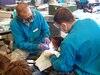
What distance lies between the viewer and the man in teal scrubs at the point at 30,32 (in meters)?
2.72

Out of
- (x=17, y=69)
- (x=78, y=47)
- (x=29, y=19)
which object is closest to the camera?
(x=17, y=69)

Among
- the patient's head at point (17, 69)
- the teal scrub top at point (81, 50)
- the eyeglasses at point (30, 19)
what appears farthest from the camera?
the eyeglasses at point (30, 19)

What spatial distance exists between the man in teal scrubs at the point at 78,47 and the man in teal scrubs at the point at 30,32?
79 cm

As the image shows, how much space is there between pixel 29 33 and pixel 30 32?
0.06ft

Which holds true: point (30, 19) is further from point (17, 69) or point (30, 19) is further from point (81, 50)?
point (17, 69)

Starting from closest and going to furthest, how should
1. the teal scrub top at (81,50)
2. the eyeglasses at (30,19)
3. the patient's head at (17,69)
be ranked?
the patient's head at (17,69), the teal scrub top at (81,50), the eyeglasses at (30,19)

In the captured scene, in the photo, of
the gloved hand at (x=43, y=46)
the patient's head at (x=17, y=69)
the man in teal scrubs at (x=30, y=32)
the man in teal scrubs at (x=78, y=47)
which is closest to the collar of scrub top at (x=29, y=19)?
the man in teal scrubs at (x=30, y=32)

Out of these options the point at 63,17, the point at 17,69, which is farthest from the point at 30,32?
the point at 17,69

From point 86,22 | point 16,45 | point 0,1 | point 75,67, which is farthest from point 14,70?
point 0,1

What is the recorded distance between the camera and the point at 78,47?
6.01 feet

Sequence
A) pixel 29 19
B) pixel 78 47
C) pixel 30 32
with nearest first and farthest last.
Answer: pixel 78 47
pixel 29 19
pixel 30 32

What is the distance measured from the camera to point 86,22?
76.9 inches

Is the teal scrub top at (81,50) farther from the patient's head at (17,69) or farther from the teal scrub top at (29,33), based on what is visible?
the teal scrub top at (29,33)

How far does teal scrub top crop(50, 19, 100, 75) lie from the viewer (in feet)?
5.98
